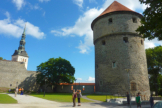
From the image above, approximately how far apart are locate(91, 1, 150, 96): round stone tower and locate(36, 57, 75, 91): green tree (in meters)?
11.1

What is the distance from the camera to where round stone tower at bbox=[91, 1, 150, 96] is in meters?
21.7

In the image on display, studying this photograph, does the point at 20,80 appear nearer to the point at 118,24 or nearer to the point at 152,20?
the point at 118,24

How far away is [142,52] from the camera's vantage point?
926 inches

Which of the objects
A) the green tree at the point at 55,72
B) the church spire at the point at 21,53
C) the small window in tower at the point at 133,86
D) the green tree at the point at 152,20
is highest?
the church spire at the point at 21,53

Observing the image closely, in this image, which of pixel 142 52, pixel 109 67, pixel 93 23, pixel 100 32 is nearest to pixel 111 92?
pixel 109 67

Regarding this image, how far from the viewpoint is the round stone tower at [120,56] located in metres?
21.7

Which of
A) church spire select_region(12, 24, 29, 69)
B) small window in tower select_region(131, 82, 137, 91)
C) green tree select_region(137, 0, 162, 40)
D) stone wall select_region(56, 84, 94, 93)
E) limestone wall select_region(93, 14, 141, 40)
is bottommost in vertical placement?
stone wall select_region(56, 84, 94, 93)

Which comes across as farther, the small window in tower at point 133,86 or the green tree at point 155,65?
the green tree at point 155,65

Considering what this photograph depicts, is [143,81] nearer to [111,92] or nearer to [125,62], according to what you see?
[125,62]

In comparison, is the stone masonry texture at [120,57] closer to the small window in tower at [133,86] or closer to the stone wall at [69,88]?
the small window in tower at [133,86]

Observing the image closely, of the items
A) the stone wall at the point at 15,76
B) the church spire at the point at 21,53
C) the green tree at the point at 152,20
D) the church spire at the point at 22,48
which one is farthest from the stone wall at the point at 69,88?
the church spire at the point at 22,48

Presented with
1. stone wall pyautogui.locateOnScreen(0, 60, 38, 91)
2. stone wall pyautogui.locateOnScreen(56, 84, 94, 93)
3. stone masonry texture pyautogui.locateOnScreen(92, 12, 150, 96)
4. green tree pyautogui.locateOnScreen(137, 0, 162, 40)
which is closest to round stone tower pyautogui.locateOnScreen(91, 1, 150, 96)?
stone masonry texture pyautogui.locateOnScreen(92, 12, 150, 96)

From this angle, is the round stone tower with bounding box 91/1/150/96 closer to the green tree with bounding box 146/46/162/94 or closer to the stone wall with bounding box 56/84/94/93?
the green tree with bounding box 146/46/162/94

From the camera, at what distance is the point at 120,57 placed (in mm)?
22594
